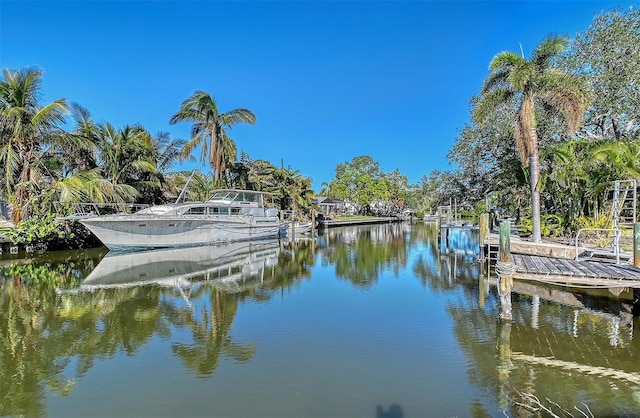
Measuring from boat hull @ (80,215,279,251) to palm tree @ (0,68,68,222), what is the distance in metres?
3.71

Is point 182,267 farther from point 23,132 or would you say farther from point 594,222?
point 594,222

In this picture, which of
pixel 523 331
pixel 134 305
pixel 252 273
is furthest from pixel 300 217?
pixel 523 331

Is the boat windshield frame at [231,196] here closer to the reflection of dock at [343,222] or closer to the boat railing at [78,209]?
the boat railing at [78,209]

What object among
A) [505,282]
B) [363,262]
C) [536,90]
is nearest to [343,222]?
[363,262]

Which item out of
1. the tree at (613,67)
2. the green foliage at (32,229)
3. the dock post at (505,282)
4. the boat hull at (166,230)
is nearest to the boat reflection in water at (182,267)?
the boat hull at (166,230)

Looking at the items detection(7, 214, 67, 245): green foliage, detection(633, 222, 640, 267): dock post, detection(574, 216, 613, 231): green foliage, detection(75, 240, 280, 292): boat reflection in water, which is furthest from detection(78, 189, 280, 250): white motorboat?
detection(633, 222, 640, 267): dock post

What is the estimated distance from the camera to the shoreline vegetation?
1277 cm

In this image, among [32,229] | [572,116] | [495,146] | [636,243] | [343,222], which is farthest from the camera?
[343,222]

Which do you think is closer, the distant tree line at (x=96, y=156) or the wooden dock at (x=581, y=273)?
the wooden dock at (x=581, y=273)

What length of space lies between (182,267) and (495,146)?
60.7 ft

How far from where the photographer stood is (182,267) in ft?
48.3

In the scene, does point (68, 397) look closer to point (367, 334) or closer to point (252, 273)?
point (367, 334)

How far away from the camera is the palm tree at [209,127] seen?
2597cm

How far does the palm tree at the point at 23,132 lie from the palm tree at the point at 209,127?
8700 millimetres
